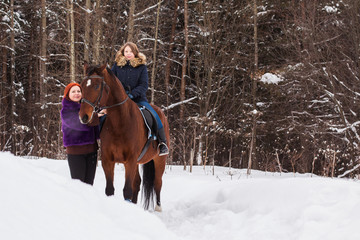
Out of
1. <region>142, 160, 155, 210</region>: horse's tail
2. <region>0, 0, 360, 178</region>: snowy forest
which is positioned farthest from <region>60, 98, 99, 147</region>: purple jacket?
<region>0, 0, 360, 178</region>: snowy forest

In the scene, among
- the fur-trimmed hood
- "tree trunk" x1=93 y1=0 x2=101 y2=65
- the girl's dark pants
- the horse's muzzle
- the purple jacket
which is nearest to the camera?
the horse's muzzle

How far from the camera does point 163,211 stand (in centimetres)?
629

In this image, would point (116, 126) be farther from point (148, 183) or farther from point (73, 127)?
point (148, 183)

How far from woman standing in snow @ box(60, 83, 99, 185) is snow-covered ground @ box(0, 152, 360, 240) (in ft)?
0.78

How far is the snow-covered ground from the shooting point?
144cm

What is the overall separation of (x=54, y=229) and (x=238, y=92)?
2088 centimetres

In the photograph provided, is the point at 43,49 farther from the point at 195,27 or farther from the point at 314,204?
the point at 314,204

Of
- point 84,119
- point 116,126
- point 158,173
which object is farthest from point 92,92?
point 158,173

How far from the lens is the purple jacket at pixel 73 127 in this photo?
491 centimetres

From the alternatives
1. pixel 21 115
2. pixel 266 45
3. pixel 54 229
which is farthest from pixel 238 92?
pixel 54 229

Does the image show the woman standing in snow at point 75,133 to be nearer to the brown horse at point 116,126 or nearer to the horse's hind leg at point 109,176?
the brown horse at point 116,126

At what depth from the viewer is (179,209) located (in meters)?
6.39

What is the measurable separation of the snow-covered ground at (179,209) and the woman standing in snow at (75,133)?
0.24 metres

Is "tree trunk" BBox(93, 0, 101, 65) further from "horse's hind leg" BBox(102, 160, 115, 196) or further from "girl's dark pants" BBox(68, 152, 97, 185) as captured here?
"girl's dark pants" BBox(68, 152, 97, 185)
